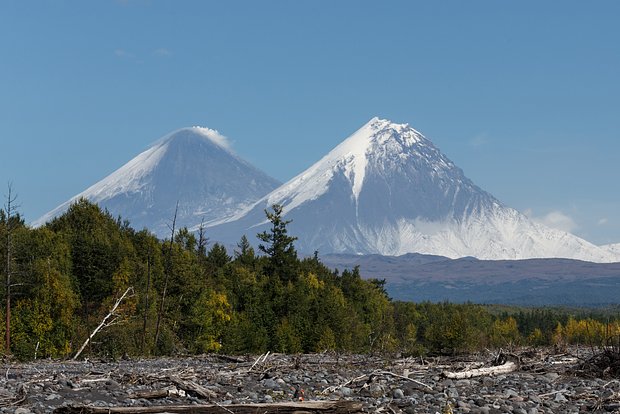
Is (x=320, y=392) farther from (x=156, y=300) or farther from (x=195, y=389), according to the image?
(x=156, y=300)

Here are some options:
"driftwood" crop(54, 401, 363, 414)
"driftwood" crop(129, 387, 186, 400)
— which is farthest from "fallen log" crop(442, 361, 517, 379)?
"driftwood" crop(54, 401, 363, 414)

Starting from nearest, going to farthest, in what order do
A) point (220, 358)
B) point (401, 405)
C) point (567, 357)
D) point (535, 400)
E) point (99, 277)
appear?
point (401, 405), point (535, 400), point (567, 357), point (220, 358), point (99, 277)

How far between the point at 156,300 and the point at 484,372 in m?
48.7

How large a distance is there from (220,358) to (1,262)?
24.1 metres

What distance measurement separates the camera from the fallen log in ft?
77.0

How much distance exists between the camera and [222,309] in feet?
262

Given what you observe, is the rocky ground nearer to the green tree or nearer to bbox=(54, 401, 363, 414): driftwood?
bbox=(54, 401, 363, 414): driftwood

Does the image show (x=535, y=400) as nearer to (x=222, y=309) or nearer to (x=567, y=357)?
(x=567, y=357)

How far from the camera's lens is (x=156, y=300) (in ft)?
229

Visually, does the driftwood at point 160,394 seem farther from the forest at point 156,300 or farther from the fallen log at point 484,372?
the forest at point 156,300

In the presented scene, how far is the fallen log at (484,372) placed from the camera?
77.0ft

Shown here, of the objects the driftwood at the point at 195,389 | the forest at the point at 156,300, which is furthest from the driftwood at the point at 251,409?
the forest at the point at 156,300

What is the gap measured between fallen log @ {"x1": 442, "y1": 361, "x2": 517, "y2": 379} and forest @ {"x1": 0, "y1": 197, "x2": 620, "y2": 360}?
13.9 m

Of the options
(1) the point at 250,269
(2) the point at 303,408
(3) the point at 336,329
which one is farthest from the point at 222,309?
(2) the point at 303,408
